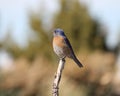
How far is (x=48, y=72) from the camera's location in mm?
21406

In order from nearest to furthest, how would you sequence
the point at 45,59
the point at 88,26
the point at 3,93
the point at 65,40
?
the point at 65,40 < the point at 3,93 < the point at 45,59 < the point at 88,26

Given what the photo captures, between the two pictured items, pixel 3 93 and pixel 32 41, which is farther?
pixel 32 41

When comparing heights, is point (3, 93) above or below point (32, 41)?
below

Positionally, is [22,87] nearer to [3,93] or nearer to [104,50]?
[3,93]

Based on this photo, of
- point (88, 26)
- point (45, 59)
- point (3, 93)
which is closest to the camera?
point (3, 93)

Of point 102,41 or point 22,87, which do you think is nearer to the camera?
point 22,87

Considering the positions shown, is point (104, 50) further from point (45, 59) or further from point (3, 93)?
point (3, 93)

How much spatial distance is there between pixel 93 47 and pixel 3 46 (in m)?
2.85

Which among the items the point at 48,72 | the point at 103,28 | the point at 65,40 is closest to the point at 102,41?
the point at 103,28

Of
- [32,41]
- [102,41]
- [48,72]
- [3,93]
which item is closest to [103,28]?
[102,41]

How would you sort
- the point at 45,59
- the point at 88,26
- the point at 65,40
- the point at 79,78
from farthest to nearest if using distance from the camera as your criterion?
the point at 88,26
the point at 45,59
the point at 79,78
the point at 65,40

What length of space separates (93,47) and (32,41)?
91.4 inches

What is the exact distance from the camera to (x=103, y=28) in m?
26.0

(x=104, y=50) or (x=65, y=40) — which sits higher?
(x=104, y=50)
